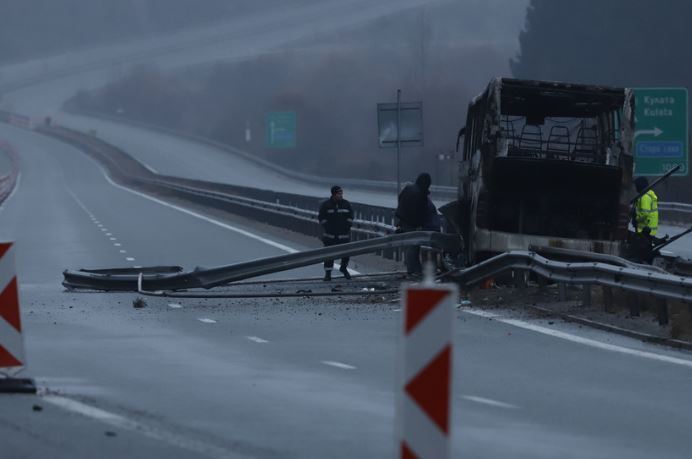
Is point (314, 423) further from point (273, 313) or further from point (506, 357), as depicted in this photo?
point (273, 313)

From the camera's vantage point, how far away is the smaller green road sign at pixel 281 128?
104 metres

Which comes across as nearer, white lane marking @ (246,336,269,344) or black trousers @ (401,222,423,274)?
white lane marking @ (246,336,269,344)

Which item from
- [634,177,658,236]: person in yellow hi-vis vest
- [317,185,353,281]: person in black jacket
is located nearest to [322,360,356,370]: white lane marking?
[634,177,658,236]: person in yellow hi-vis vest

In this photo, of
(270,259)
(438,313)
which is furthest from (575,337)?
(438,313)

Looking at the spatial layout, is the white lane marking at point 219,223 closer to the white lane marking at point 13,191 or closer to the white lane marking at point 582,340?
the white lane marking at point 13,191

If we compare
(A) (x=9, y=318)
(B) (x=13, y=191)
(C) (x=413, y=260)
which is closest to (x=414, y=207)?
(C) (x=413, y=260)

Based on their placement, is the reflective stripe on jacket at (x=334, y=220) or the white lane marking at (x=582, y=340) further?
the reflective stripe on jacket at (x=334, y=220)

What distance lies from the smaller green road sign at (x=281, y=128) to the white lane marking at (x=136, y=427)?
307 feet

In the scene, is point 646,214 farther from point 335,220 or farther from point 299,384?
point 299,384

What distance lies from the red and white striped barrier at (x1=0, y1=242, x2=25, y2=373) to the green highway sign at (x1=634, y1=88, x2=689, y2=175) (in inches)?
1037

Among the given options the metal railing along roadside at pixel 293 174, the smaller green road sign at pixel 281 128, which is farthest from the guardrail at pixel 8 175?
the metal railing along roadside at pixel 293 174

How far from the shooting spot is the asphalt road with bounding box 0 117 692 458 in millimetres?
9242

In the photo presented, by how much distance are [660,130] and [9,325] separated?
1100 inches

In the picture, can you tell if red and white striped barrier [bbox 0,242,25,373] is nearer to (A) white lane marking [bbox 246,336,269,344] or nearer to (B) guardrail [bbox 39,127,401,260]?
(A) white lane marking [bbox 246,336,269,344]
